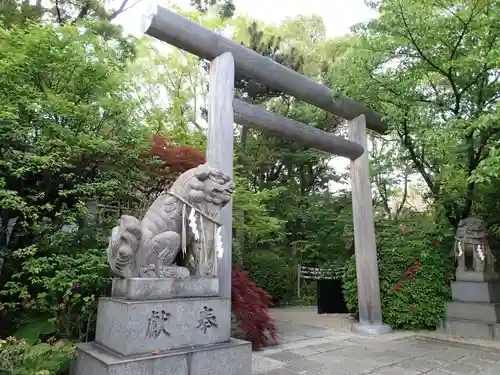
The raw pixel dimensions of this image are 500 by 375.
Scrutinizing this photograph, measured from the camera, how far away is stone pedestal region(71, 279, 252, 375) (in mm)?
2736

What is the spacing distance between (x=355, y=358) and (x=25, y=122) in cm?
488

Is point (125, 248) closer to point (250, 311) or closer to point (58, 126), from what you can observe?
point (58, 126)

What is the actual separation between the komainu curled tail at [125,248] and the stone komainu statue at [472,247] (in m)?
5.58

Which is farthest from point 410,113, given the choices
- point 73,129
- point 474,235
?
point 73,129

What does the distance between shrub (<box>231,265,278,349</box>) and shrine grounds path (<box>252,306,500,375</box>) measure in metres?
0.21

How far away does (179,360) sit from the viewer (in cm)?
286

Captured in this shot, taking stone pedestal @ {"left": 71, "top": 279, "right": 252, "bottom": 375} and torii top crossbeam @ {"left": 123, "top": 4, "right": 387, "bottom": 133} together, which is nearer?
stone pedestal @ {"left": 71, "top": 279, "right": 252, "bottom": 375}

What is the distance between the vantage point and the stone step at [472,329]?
5.59m

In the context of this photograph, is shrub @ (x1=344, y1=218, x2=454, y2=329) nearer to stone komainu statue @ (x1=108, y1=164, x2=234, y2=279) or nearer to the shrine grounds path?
the shrine grounds path

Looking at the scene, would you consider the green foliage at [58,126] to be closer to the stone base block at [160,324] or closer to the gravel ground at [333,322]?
the stone base block at [160,324]

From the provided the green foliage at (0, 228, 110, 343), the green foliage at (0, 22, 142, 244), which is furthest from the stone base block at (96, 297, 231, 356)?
the green foliage at (0, 22, 142, 244)

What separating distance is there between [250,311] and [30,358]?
104 inches

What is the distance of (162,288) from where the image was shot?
304 cm

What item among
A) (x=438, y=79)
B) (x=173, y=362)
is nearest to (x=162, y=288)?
(x=173, y=362)
